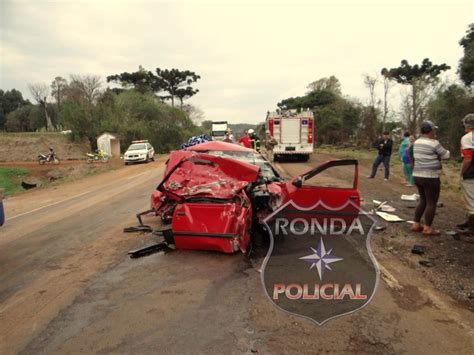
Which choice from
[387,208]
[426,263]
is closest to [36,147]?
[387,208]

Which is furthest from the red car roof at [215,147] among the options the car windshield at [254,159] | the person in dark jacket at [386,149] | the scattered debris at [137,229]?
the person in dark jacket at [386,149]

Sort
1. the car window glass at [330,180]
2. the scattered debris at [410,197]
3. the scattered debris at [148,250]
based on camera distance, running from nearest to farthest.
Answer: the scattered debris at [148,250] → the car window glass at [330,180] → the scattered debris at [410,197]

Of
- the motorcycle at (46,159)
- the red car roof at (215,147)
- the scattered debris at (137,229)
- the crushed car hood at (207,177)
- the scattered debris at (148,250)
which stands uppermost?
the red car roof at (215,147)

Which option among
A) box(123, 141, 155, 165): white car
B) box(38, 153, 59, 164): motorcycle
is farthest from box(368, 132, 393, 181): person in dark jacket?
box(38, 153, 59, 164): motorcycle

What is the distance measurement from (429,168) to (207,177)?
3.69 meters

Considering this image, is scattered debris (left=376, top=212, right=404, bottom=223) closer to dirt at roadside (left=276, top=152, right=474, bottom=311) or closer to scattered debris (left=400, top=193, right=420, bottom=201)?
dirt at roadside (left=276, top=152, right=474, bottom=311)

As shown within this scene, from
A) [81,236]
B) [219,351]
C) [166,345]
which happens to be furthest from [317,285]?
[81,236]

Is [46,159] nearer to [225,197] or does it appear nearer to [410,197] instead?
[410,197]

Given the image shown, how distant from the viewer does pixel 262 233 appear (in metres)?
6.11

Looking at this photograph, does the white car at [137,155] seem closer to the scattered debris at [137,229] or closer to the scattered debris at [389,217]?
the scattered debris at [137,229]

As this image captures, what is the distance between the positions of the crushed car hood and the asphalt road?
93 cm

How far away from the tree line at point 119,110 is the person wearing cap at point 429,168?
4065 centimetres

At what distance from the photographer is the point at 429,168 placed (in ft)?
21.6

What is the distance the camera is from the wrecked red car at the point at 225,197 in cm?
544
